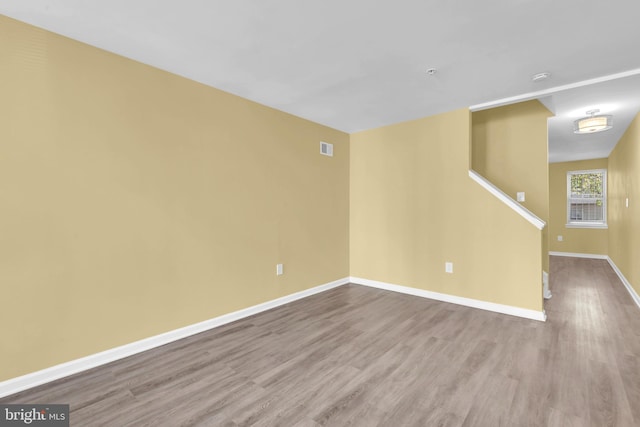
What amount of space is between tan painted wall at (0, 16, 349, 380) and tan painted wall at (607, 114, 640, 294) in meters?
4.63

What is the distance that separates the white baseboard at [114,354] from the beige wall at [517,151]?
3.44 m

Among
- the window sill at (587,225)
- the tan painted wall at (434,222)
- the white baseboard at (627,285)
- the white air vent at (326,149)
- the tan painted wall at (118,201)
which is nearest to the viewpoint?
the tan painted wall at (118,201)

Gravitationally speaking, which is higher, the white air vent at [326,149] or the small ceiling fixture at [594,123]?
the small ceiling fixture at [594,123]

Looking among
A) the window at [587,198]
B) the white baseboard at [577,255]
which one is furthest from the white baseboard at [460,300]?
the window at [587,198]

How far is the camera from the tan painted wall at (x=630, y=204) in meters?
3.70

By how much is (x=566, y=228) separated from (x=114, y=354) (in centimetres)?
944

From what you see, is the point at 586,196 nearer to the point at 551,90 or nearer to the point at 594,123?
the point at 594,123

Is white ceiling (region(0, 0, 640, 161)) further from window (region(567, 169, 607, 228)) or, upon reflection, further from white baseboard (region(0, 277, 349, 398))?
window (region(567, 169, 607, 228))

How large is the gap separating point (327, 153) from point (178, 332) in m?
2.93

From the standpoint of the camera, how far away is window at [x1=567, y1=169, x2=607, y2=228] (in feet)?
22.5

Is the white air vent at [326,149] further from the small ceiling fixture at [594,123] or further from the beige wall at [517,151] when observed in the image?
the small ceiling fixture at [594,123]

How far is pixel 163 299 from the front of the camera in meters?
2.52

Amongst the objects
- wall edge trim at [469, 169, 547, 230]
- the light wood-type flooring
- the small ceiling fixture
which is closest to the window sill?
the small ceiling fixture

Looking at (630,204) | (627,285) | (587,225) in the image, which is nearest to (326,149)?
(630,204)
